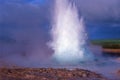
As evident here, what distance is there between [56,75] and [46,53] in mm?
14509

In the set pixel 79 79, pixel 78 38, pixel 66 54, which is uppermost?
pixel 78 38

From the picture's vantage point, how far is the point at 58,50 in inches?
1256

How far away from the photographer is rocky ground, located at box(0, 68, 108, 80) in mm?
17875

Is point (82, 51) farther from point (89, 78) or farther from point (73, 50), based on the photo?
point (89, 78)

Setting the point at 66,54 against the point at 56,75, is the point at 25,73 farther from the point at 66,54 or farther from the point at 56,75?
the point at 66,54

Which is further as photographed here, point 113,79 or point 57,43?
point 57,43

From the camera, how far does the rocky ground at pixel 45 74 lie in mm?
17875

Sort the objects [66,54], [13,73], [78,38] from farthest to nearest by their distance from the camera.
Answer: [78,38] → [66,54] → [13,73]

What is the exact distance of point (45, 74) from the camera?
1927cm

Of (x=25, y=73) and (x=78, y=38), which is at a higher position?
(x=78, y=38)

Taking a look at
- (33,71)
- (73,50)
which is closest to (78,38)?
(73,50)

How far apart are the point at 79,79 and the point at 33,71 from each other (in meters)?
3.36

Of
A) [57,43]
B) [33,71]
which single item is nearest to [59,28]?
[57,43]

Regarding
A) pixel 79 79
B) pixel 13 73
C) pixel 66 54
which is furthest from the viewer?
pixel 66 54
